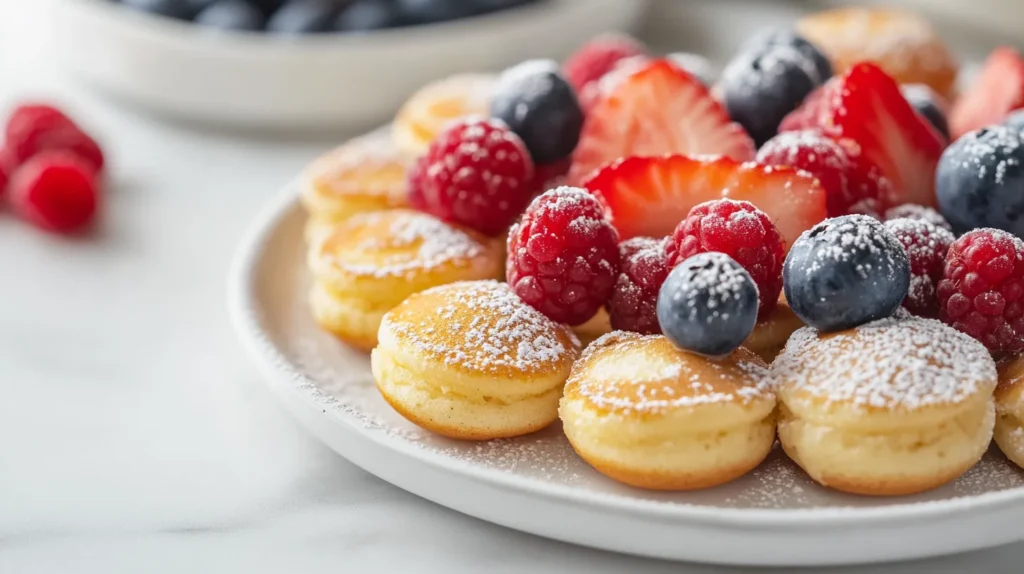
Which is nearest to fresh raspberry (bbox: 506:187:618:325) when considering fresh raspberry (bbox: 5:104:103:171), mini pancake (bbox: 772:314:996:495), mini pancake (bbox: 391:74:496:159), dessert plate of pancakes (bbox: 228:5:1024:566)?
dessert plate of pancakes (bbox: 228:5:1024:566)

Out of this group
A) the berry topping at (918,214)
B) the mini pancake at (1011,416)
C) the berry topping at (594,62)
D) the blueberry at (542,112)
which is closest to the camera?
the mini pancake at (1011,416)

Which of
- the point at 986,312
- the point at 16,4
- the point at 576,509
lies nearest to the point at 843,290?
the point at 986,312

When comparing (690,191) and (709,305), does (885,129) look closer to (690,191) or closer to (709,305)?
(690,191)

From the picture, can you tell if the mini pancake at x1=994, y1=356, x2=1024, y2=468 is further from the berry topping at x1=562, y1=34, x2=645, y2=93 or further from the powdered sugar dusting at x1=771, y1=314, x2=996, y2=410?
the berry topping at x1=562, y1=34, x2=645, y2=93

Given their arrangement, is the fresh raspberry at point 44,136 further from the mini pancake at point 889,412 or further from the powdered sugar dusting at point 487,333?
the mini pancake at point 889,412

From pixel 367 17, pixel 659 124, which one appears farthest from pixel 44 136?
pixel 659 124

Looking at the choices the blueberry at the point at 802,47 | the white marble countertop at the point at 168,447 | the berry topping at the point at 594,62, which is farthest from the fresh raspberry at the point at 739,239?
the berry topping at the point at 594,62
